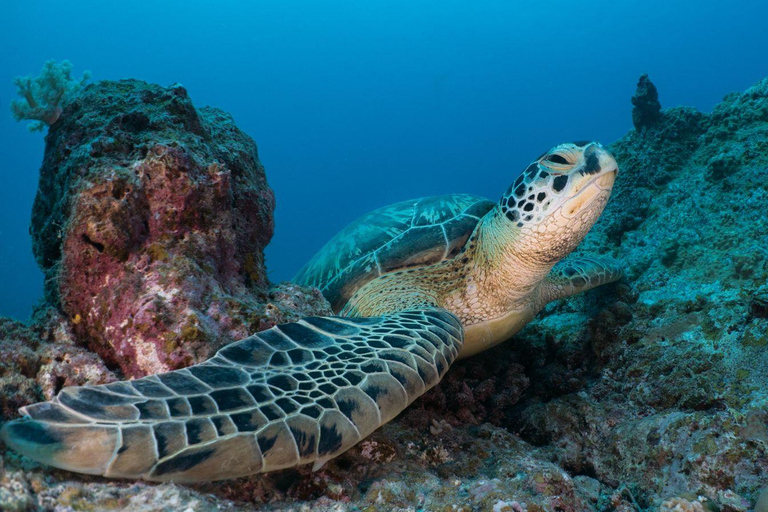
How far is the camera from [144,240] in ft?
6.23

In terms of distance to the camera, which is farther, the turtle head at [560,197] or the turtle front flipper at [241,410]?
the turtle head at [560,197]

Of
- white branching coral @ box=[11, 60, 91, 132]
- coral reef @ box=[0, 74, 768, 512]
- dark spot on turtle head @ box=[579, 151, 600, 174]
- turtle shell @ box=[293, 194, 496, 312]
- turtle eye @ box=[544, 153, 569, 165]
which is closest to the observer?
coral reef @ box=[0, 74, 768, 512]

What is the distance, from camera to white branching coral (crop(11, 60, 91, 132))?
2.85 meters

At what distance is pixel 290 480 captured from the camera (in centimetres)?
149

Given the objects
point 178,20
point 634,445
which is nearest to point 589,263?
point 634,445

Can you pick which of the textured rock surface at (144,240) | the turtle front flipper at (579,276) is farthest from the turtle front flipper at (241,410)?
the turtle front flipper at (579,276)

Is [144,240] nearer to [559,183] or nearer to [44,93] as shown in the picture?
[44,93]

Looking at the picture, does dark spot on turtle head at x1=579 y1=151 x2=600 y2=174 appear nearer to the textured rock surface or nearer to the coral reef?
the coral reef

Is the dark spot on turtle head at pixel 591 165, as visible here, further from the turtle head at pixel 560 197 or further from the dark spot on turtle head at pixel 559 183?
the dark spot on turtle head at pixel 559 183

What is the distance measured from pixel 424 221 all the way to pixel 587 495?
7.61 feet

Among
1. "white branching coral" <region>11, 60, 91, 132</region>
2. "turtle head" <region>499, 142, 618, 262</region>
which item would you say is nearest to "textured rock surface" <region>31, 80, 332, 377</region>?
"white branching coral" <region>11, 60, 91, 132</region>

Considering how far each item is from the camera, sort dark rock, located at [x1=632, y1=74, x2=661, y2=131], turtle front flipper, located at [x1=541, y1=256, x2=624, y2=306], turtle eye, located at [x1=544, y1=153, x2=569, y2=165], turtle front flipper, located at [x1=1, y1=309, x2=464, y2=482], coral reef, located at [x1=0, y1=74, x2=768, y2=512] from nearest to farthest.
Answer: turtle front flipper, located at [x1=1, y1=309, x2=464, y2=482], coral reef, located at [x1=0, y1=74, x2=768, y2=512], turtle eye, located at [x1=544, y1=153, x2=569, y2=165], turtle front flipper, located at [x1=541, y1=256, x2=624, y2=306], dark rock, located at [x1=632, y1=74, x2=661, y2=131]

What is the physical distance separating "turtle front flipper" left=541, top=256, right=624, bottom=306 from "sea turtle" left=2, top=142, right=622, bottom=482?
1cm

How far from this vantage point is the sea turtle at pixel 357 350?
1.08 meters
